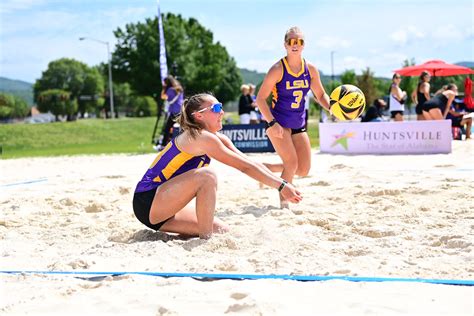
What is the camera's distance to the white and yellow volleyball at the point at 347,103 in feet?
19.3

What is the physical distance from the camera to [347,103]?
19.3 ft

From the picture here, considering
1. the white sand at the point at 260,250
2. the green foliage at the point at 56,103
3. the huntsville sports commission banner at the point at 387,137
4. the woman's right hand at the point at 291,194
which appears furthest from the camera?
the green foliage at the point at 56,103

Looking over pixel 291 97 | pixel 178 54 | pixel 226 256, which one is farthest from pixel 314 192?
pixel 178 54

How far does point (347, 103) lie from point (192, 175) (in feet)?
7.78

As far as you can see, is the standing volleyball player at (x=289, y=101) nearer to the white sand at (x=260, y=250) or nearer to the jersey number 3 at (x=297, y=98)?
the jersey number 3 at (x=297, y=98)

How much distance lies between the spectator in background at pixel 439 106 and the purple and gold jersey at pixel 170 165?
10.6m

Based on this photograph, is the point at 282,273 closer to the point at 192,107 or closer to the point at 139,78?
the point at 192,107

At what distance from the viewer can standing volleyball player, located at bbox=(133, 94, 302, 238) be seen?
4098mm

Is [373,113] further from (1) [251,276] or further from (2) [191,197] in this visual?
(1) [251,276]

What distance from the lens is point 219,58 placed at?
58.6m

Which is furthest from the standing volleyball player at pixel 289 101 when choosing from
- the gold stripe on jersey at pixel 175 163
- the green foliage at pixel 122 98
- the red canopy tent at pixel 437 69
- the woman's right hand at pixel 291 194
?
the green foliage at pixel 122 98

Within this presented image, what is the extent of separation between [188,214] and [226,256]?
0.83 m

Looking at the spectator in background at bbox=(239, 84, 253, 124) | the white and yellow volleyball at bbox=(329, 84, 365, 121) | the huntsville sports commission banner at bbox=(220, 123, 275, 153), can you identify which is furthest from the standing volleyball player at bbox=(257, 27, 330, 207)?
the spectator in background at bbox=(239, 84, 253, 124)

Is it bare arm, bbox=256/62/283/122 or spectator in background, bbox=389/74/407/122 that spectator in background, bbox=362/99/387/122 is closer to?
spectator in background, bbox=389/74/407/122
